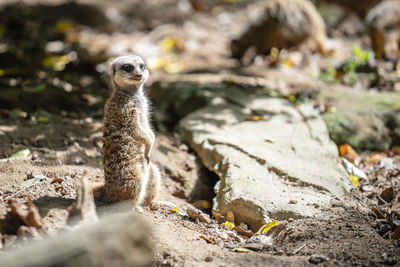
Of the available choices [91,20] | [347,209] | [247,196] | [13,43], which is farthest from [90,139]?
[91,20]

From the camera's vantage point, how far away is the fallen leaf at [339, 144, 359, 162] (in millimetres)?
4261

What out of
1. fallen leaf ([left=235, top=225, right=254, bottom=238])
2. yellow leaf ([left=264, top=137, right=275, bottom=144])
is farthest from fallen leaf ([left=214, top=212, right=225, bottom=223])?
yellow leaf ([left=264, top=137, right=275, bottom=144])

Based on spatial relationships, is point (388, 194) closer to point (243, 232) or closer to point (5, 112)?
point (243, 232)

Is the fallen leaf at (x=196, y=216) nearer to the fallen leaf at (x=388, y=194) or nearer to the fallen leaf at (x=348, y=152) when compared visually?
the fallen leaf at (x=388, y=194)

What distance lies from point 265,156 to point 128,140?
1.37m

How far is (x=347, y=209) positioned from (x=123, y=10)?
688 centimetres

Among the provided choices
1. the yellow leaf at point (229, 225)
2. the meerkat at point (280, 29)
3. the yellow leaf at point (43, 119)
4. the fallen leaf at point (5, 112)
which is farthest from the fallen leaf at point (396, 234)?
the meerkat at point (280, 29)

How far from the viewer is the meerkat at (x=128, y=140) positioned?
9.54ft

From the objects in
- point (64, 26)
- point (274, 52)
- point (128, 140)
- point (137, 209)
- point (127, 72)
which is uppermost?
point (64, 26)

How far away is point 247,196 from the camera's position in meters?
3.25

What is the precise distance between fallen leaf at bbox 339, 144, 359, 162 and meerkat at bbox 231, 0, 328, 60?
109 inches

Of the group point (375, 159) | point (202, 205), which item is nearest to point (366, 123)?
point (375, 159)

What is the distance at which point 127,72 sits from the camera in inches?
127

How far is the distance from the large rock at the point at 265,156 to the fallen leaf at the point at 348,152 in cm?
25
